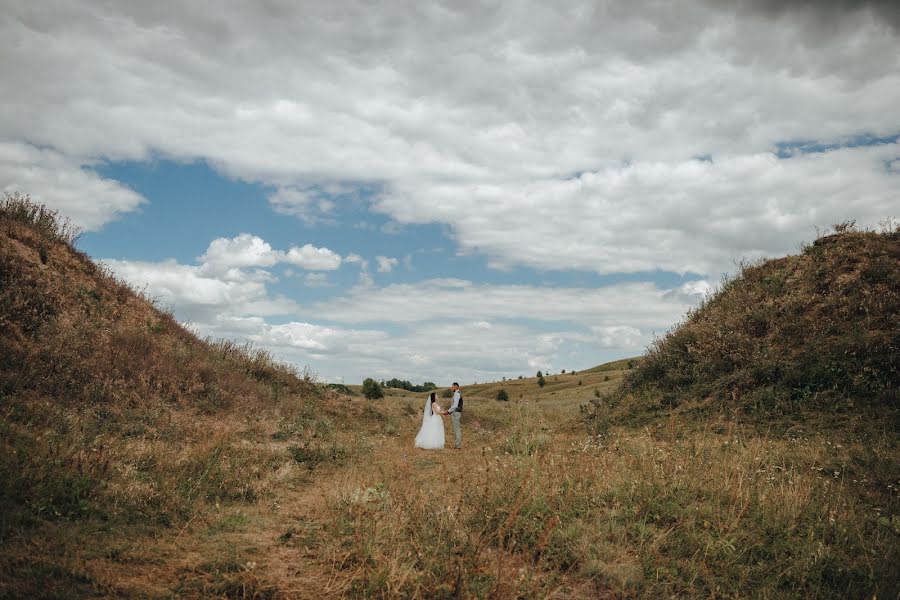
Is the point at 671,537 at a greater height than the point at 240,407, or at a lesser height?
lesser

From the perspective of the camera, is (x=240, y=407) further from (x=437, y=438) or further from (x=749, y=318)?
(x=749, y=318)

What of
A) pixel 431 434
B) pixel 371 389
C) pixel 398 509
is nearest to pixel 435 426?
pixel 431 434

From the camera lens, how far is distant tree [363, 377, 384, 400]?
33.4 metres

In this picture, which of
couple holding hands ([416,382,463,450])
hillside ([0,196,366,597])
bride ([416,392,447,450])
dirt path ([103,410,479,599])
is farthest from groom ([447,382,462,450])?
dirt path ([103,410,479,599])

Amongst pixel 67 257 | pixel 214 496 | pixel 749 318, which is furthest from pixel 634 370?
pixel 67 257

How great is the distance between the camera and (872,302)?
55.0ft

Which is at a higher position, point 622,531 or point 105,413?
point 105,413

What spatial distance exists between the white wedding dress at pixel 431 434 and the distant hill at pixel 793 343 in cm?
715

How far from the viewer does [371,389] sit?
3372cm

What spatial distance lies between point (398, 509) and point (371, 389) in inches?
1086

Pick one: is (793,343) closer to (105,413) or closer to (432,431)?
(432,431)

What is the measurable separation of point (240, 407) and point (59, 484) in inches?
432

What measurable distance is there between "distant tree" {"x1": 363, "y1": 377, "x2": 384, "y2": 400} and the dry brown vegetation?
62.4 feet

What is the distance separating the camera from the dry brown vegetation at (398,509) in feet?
17.4
